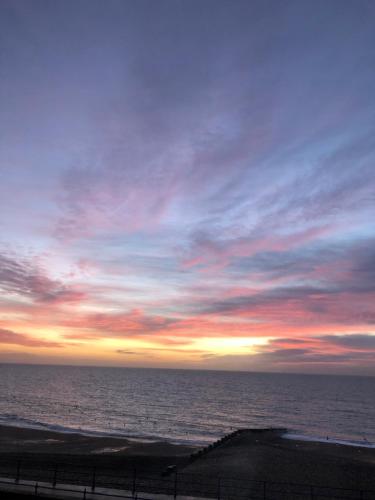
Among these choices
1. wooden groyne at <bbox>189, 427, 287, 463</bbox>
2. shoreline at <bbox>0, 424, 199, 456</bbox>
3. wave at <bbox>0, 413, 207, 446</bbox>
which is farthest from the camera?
wave at <bbox>0, 413, 207, 446</bbox>

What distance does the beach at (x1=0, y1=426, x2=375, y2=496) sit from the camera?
3494 cm

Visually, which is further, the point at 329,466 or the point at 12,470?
the point at 329,466

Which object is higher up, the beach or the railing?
the railing

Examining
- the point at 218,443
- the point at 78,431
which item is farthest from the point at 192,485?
the point at 78,431

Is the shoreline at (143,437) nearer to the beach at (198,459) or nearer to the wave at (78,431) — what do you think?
the wave at (78,431)

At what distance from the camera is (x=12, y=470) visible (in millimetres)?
34812

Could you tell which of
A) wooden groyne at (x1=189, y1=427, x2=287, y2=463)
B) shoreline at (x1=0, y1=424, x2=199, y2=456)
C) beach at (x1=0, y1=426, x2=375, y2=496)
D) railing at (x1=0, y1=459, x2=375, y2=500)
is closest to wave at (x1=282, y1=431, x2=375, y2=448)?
beach at (x1=0, y1=426, x2=375, y2=496)

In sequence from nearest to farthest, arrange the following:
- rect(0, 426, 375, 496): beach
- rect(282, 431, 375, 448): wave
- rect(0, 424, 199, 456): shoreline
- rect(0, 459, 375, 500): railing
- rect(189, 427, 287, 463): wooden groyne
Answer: rect(0, 459, 375, 500): railing
rect(0, 426, 375, 496): beach
rect(189, 427, 287, 463): wooden groyne
rect(0, 424, 199, 456): shoreline
rect(282, 431, 375, 448): wave

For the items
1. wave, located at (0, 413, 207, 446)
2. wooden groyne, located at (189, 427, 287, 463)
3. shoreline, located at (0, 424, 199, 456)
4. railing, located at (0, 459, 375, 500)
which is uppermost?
railing, located at (0, 459, 375, 500)

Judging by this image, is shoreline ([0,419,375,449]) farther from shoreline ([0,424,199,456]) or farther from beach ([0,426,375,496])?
beach ([0,426,375,496])

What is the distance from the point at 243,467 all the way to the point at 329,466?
9.53m

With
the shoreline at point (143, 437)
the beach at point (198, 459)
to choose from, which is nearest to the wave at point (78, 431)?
the shoreline at point (143, 437)

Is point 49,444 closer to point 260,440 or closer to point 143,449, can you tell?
point 143,449

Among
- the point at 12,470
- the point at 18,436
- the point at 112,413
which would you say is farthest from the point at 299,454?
the point at 112,413
